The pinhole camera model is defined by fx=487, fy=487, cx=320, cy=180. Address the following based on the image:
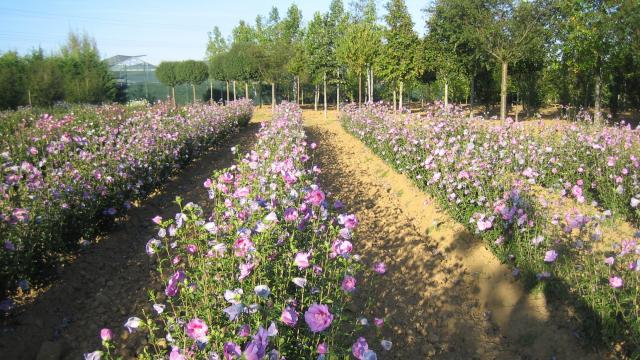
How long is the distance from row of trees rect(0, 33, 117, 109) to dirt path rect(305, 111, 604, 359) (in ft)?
69.2

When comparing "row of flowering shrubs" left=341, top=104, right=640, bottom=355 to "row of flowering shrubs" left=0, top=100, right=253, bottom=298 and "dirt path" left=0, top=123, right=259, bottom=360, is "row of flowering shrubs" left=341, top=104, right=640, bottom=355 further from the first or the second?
"row of flowering shrubs" left=0, top=100, right=253, bottom=298

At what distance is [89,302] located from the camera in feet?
13.0

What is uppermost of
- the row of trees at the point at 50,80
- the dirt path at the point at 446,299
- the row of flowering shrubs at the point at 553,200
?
the row of trees at the point at 50,80

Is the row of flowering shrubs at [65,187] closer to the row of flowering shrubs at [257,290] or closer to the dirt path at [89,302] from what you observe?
the dirt path at [89,302]

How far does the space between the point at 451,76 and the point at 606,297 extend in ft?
53.3

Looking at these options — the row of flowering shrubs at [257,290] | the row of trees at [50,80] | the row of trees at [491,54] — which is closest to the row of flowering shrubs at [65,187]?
the row of flowering shrubs at [257,290]

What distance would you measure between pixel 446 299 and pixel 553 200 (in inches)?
62.8

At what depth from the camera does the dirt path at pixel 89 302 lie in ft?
10.9

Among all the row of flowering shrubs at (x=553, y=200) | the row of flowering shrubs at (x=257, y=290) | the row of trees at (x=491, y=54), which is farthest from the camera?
the row of trees at (x=491, y=54)

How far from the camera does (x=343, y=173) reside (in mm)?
8688

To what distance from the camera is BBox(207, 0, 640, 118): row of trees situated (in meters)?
13.7

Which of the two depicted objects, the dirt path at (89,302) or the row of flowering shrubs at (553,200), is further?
the dirt path at (89,302)

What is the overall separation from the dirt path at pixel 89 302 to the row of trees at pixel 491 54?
37.6 ft

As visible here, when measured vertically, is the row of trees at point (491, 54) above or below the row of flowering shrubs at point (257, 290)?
above
